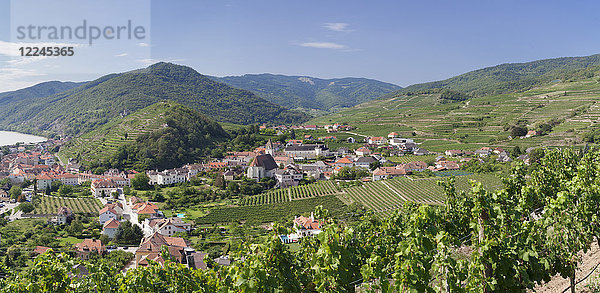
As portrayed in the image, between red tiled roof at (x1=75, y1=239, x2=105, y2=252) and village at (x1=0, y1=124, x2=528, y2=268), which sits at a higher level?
village at (x1=0, y1=124, x2=528, y2=268)

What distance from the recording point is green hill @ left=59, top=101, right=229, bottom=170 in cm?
5844

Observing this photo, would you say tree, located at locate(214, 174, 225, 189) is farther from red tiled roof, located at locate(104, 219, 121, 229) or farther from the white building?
red tiled roof, located at locate(104, 219, 121, 229)

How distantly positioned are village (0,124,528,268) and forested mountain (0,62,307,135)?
3594 cm

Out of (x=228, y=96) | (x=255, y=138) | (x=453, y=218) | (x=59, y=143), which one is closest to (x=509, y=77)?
(x=228, y=96)

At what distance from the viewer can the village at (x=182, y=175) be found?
2877 centimetres

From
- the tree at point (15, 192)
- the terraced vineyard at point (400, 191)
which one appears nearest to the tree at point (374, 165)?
the terraced vineyard at point (400, 191)

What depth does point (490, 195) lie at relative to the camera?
22.9 feet

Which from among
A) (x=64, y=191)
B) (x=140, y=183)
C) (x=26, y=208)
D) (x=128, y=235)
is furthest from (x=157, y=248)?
(x=64, y=191)

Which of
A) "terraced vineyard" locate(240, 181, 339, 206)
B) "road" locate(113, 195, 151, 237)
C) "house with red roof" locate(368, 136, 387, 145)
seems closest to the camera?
"road" locate(113, 195, 151, 237)

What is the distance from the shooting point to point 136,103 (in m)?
107

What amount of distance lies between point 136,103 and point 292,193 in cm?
8180

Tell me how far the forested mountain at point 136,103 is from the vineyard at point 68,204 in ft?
201

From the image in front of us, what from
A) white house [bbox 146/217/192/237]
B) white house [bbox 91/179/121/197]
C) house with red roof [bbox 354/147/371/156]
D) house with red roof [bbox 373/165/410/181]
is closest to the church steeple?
house with red roof [bbox 354/147/371/156]

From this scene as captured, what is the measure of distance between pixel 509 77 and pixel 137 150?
17420cm
